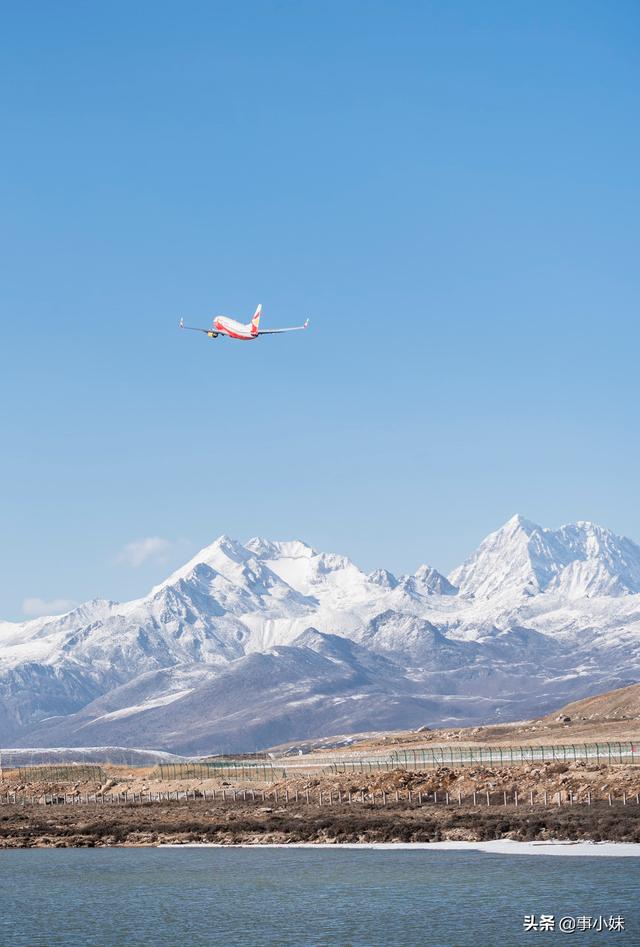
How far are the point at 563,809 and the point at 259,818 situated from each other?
3000cm

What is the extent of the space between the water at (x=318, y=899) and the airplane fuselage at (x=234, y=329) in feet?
289

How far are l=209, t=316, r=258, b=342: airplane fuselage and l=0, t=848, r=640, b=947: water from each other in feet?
289

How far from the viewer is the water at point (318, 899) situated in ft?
239

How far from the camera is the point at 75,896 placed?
91438 millimetres

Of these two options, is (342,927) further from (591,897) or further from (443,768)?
(443,768)

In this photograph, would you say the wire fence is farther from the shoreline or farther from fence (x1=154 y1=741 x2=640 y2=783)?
the shoreline

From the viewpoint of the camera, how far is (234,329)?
612ft

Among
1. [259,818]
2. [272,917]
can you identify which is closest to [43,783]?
[259,818]

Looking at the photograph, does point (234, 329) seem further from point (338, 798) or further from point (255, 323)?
point (338, 798)

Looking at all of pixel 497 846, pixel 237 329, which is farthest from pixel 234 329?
pixel 497 846

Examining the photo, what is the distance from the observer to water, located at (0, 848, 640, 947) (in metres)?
72.8

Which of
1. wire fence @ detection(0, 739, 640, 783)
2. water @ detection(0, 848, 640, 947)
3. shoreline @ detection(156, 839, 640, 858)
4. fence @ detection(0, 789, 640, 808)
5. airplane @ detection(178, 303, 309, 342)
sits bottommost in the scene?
water @ detection(0, 848, 640, 947)

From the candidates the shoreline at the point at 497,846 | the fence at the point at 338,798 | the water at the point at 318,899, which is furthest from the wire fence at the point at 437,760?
the water at the point at 318,899

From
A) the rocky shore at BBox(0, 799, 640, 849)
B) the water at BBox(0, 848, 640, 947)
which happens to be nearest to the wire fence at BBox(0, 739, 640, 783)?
the rocky shore at BBox(0, 799, 640, 849)
